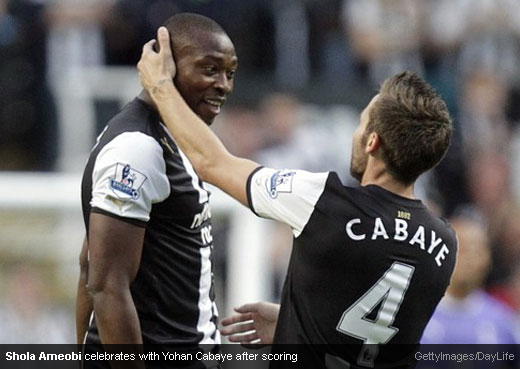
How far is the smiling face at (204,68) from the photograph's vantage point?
16.3 ft

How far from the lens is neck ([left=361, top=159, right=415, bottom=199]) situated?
4.84 m

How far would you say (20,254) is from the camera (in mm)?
8672

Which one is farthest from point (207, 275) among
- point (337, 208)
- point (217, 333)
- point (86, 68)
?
point (86, 68)

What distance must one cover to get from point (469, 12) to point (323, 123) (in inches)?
102

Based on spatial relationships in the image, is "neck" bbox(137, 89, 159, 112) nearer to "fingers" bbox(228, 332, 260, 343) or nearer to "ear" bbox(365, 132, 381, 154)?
"ear" bbox(365, 132, 381, 154)

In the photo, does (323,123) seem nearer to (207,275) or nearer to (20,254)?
(20,254)

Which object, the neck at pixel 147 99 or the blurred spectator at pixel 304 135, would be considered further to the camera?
the blurred spectator at pixel 304 135

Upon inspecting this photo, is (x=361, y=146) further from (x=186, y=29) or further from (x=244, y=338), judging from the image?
(x=244, y=338)

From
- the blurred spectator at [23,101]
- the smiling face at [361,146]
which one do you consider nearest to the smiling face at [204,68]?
the smiling face at [361,146]

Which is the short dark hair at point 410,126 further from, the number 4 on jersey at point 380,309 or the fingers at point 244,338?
the fingers at point 244,338

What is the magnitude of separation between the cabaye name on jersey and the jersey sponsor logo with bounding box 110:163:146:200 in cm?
83

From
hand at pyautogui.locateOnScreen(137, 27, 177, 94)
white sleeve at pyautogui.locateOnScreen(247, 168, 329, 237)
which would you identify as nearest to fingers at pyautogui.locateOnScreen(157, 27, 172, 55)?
hand at pyautogui.locateOnScreen(137, 27, 177, 94)

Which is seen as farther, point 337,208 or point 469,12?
point 469,12

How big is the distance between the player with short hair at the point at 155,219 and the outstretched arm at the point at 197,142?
0.11 m
